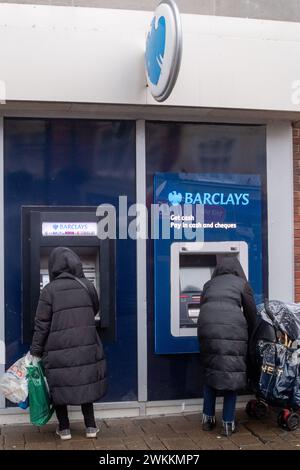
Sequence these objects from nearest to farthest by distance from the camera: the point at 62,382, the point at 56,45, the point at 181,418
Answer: the point at 62,382 → the point at 56,45 → the point at 181,418

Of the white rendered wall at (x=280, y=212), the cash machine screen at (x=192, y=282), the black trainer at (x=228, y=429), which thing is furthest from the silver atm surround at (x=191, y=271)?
the black trainer at (x=228, y=429)

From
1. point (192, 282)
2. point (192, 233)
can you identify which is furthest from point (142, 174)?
point (192, 282)

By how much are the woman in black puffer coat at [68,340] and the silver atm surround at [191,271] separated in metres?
1.00

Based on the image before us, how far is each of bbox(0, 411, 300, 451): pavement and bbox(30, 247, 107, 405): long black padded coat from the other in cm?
40

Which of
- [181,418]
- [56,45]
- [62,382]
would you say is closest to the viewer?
[62,382]

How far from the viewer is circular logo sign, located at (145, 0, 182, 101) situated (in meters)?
4.66

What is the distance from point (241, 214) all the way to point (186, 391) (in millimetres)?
1666

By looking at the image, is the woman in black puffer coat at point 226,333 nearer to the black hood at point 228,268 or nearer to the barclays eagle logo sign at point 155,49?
the black hood at point 228,268

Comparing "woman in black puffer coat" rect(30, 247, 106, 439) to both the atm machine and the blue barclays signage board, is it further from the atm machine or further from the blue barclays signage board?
the blue barclays signage board

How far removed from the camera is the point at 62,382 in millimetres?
4738

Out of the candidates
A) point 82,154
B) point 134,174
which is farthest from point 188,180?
point 82,154

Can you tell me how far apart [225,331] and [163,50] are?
217 centimetres

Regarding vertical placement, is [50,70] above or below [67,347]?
above

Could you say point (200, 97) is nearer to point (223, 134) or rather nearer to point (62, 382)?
point (223, 134)
